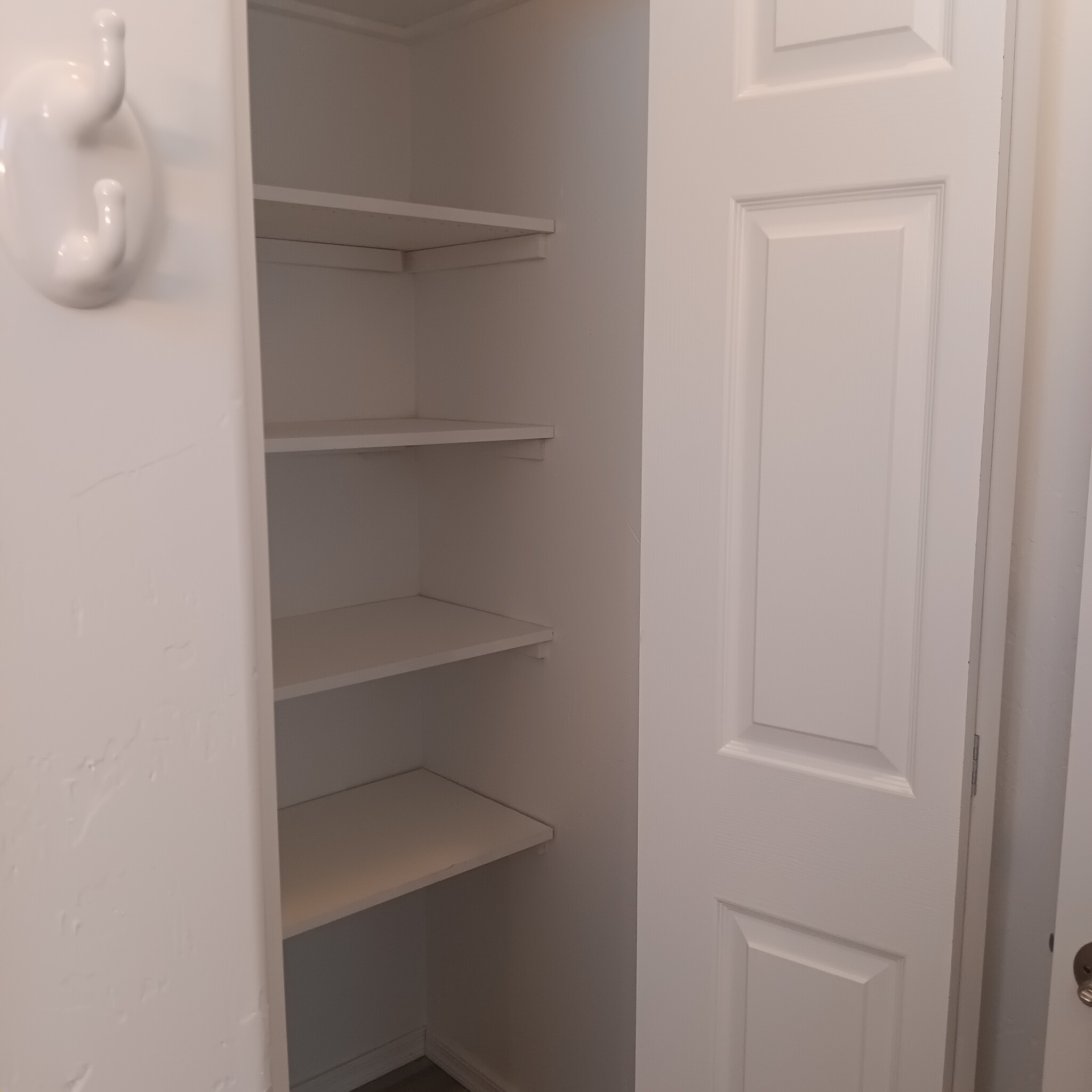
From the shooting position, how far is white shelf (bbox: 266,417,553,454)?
5.46 feet

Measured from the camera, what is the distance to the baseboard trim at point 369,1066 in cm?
227

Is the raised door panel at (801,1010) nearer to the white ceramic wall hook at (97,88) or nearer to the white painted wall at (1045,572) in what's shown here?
the white painted wall at (1045,572)

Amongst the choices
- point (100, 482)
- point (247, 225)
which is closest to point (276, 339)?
point (247, 225)

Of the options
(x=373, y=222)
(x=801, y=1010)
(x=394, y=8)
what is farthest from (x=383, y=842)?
(x=394, y=8)

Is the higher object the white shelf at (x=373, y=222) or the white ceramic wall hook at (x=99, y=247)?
the white shelf at (x=373, y=222)

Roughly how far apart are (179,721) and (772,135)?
89 centimetres

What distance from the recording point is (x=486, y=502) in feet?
7.02

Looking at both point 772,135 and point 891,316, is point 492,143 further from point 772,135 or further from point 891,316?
point 891,316

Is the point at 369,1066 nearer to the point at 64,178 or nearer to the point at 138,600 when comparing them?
the point at 138,600

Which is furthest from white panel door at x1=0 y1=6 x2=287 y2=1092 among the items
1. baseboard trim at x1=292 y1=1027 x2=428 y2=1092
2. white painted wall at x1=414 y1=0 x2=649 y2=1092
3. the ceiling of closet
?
baseboard trim at x1=292 y1=1027 x2=428 y2=1092

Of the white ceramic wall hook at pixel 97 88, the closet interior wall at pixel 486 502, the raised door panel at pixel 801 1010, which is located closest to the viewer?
the white ceramic wall hook at pixel 97 88

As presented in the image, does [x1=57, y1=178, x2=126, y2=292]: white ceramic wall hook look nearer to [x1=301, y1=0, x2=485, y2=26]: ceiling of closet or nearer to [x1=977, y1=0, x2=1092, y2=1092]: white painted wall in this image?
[x1=977, y1=0, x2=1092, y2=1092]: white painted wall

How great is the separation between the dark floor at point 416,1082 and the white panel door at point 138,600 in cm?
147

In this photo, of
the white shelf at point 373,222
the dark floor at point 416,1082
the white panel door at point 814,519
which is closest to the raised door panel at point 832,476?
the white panel door at point 814,519
